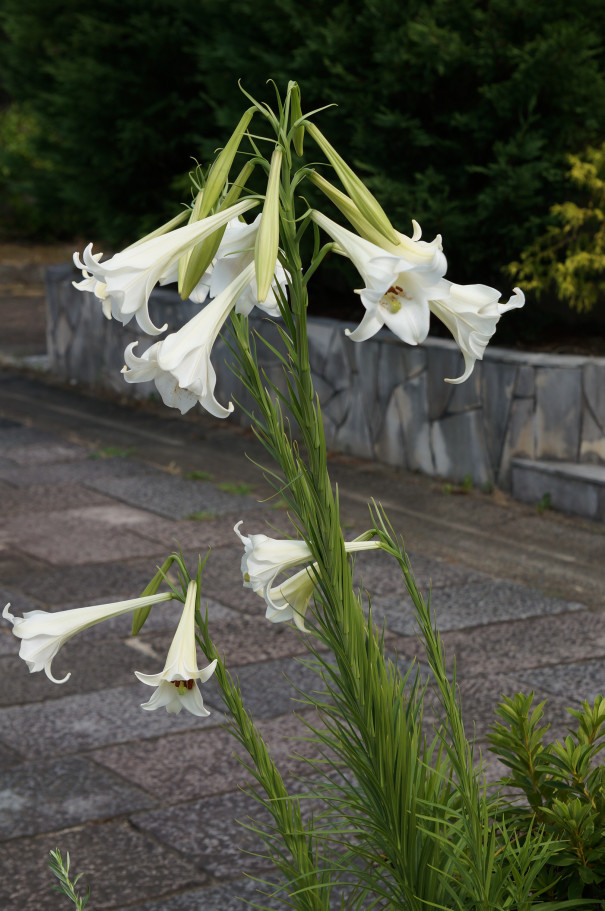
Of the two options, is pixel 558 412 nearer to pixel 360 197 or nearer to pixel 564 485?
pixel 564 485

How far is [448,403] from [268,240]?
602cm

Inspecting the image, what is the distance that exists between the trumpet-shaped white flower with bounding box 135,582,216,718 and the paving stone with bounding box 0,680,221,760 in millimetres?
2422

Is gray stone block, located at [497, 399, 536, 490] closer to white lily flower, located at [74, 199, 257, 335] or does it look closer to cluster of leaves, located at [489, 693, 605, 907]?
cluster of leaves, located at [489, 693, 605, 907]

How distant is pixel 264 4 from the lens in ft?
25.9

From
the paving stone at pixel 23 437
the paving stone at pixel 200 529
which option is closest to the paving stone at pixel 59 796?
the paving stone at pixel 200 529

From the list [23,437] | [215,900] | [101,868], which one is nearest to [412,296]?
[215,900]

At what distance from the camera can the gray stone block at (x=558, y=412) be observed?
6582 mm

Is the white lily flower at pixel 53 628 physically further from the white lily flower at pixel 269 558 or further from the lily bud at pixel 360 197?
the lily bud at pixel 360 197

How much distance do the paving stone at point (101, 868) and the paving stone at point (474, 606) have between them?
1.90 metres

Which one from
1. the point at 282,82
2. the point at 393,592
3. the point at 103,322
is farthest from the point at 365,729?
the point at 103,322

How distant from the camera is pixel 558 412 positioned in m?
6.63

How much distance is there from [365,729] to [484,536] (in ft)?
15.7

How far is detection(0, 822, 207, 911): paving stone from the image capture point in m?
3.04

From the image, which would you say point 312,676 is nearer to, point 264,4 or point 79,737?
point 79,737
